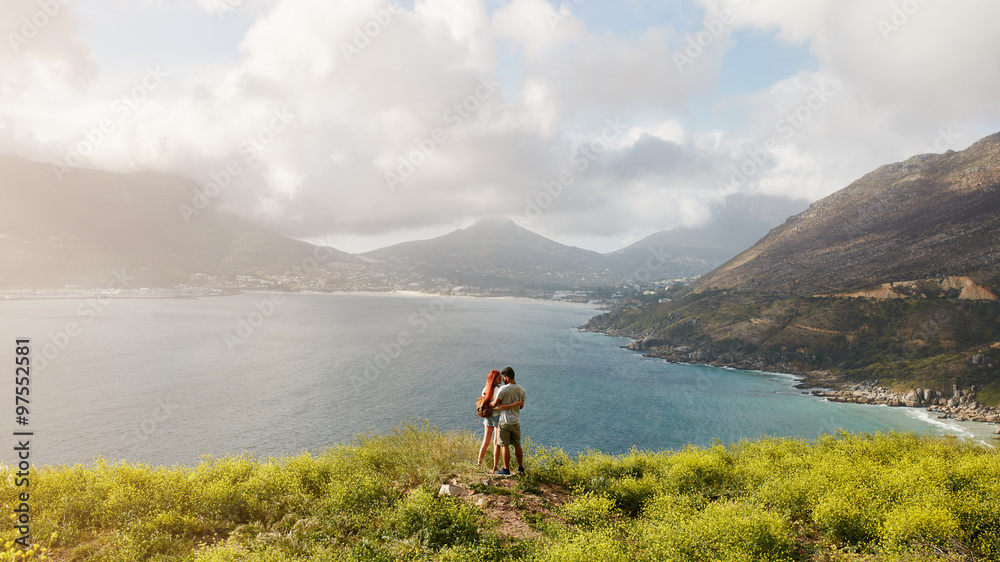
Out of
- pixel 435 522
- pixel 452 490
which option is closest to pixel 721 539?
pixel 435 522

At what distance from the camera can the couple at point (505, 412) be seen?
33.1 feet

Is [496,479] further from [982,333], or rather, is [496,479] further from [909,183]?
[909,183]

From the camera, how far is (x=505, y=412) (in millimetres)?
10148

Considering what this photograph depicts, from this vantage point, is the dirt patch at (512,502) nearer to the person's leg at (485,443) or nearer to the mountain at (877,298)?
the person's leg at (485,443)

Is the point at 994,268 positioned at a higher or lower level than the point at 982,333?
higher

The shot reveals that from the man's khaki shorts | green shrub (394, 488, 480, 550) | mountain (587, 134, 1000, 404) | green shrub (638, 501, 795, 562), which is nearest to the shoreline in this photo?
mountain (587, 134, 1000, 404)

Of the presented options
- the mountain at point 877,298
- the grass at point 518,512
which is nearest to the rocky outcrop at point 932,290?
the mountain at point 877,298

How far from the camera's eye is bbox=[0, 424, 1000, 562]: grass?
6.90 m

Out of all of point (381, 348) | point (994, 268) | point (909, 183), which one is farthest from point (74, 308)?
point (909, 183)

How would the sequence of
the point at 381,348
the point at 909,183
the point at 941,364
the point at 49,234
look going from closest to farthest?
1. the point at 941,364
2. the point at 381,348
3. the point at 909,183
4. the point at 49,234

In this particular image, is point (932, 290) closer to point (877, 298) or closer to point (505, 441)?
point (877, 298)

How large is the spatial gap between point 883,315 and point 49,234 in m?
292

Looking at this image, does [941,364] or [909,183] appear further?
[909,183]

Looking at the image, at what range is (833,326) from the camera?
8756cm
